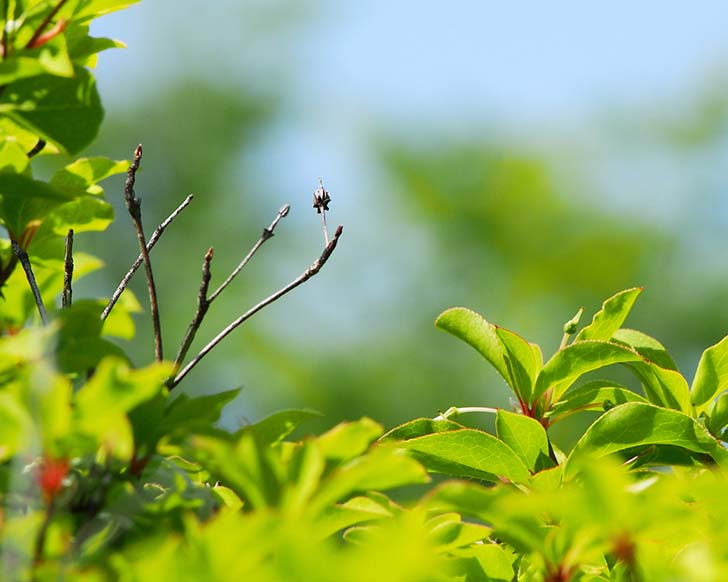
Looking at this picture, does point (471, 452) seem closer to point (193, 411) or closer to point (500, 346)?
point (500, 346)

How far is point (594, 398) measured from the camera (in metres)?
0.97

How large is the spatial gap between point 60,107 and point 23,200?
123 mm

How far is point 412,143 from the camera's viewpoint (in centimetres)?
1350

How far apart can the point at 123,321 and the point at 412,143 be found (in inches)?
511

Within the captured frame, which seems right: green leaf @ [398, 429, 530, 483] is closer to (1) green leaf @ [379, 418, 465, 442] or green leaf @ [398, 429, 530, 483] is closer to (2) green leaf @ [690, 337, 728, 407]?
(1) green leaf @ [379, 418, 465, 442]

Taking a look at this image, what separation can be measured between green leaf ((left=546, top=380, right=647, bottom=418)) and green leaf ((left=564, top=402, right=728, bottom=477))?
0.35ft

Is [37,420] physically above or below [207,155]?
below

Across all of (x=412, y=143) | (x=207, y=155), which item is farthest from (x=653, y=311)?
(x=207, y=155)

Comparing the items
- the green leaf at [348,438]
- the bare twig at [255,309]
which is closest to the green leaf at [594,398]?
the bare twig at [255,309]

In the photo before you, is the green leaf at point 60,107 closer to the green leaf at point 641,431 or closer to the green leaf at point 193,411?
the green leaf at point 193,411

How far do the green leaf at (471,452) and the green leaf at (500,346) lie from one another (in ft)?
0.43

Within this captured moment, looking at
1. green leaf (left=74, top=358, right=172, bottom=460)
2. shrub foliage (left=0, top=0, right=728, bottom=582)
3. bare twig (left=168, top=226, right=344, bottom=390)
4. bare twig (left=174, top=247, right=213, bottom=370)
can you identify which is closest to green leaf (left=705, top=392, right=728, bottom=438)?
shrub foliage (left=0, top=0, right=728, bottom=582)

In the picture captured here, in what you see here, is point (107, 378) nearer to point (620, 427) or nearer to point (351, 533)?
point (351, 533)

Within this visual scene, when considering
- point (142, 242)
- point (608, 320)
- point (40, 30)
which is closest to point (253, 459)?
point (142, 242)
